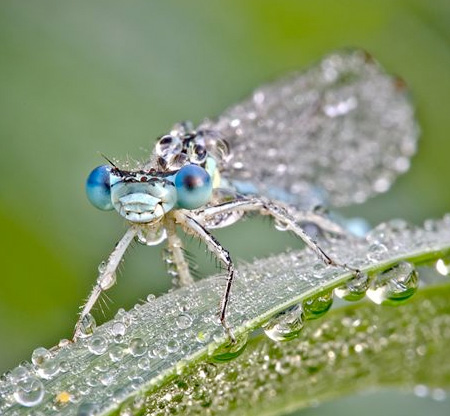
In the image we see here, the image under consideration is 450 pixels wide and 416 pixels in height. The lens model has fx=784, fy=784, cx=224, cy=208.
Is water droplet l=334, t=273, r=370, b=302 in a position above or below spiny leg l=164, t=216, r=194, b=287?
below

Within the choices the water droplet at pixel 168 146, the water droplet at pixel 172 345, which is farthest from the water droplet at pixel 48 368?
the water droplet at pixel 168 146

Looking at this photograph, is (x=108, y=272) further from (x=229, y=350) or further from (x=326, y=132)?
(x=326, y=132)

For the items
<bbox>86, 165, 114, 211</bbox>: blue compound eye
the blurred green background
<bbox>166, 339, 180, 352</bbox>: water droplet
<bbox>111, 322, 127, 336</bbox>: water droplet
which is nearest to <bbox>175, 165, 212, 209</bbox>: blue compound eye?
<bbox>86, 165, 114, 211</bbox>: blue compound eye

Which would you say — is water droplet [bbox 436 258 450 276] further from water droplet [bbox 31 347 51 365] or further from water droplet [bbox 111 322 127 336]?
water droplet [bbox 31 347 51 365]

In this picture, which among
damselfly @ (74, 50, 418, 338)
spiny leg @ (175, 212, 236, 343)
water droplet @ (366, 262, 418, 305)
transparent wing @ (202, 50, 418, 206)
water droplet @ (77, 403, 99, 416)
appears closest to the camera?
water droplet @ (77, 403, 99, 416)

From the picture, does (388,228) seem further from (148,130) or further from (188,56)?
(188,56)

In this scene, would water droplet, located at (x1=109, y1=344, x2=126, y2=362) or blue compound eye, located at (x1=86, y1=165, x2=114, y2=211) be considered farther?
blue compound eye, located at (x1=86, y1=165, x2=114, y2=211)

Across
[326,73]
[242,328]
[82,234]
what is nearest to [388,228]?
[242,328]
